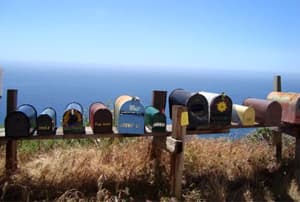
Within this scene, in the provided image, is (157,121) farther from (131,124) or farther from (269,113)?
(269,113)

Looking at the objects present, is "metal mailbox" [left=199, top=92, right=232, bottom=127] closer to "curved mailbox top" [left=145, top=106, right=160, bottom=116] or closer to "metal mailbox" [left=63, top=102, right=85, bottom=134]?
"curved mailbox top" [left=145, top=106, right=160, bottom=116]

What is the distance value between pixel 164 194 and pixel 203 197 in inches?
16.0

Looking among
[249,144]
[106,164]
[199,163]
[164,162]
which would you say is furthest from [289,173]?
[106,164]

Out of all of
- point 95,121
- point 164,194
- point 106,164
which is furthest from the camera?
point 106,164

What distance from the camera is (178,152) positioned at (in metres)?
3.68

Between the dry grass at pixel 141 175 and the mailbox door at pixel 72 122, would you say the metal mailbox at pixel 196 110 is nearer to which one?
the dry grass at pixel 141 175

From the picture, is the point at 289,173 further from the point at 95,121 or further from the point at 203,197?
the point at 95,121

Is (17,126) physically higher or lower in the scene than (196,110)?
lower

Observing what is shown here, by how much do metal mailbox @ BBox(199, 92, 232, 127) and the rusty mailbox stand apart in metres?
0.85

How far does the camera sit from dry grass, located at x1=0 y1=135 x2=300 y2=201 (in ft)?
12.3

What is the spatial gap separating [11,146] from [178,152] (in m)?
1.70

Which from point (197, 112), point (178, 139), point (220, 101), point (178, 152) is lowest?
point (178, 152)

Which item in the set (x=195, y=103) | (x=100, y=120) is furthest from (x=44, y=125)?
(x=195, y=103)

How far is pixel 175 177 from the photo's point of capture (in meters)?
3.79
